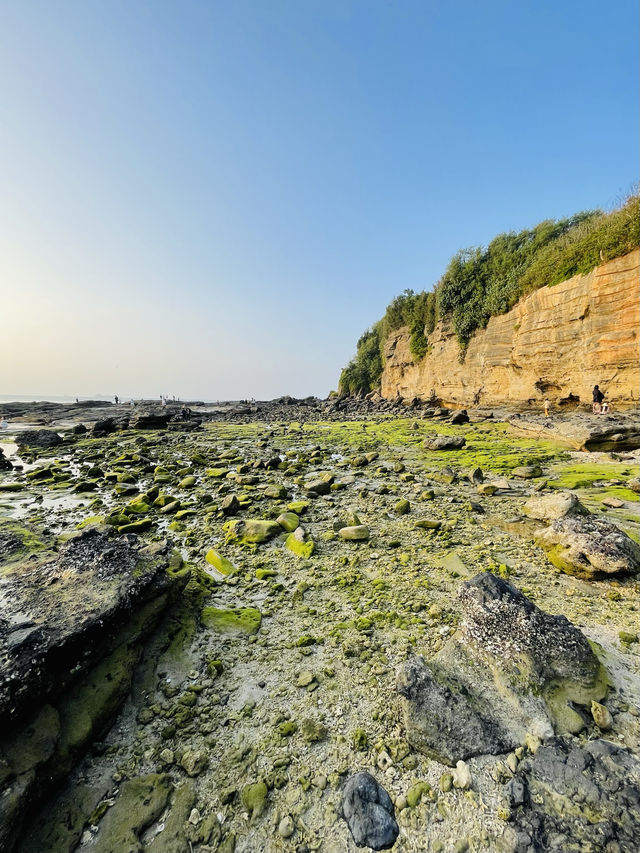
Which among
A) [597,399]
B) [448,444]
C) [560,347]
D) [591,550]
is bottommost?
[591,550]

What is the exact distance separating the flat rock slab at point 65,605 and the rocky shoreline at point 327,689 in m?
0.02

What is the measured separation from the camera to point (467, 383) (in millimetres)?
28156

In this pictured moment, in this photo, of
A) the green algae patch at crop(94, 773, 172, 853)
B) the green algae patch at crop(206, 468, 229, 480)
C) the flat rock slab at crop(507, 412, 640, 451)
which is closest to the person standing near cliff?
the flat rock slab at crop(507, 412, 640, 451)

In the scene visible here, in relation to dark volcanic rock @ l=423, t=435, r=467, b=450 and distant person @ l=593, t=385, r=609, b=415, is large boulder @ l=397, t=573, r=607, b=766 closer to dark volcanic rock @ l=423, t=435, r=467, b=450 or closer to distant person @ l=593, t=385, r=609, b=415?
dark volcanic rock @ l=423, t=435, r=467, b=450

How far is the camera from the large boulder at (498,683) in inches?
95.4

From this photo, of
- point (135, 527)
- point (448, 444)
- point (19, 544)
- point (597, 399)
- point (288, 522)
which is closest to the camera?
point (19, 544)

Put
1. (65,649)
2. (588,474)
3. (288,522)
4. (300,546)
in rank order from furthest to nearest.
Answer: (588,474), (288,522), (300,546), (65,649)

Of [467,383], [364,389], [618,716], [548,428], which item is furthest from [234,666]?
[364,389]

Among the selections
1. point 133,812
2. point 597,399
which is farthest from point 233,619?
point 597,399

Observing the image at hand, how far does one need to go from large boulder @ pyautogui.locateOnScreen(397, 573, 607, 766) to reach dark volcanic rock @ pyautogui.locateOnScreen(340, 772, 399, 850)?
44 centimetres

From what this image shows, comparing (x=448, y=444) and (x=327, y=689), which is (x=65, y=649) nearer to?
(x=327, y=689)

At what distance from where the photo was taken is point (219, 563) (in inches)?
211

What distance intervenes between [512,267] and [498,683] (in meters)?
30.5

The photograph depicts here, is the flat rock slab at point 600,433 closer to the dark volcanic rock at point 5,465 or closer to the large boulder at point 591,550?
the large boulder at point 591,550
